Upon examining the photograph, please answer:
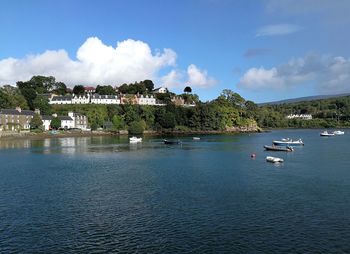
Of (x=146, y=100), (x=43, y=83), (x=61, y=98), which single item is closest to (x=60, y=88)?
(x=43, y=83)

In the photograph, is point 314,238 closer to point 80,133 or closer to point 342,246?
point 342,246

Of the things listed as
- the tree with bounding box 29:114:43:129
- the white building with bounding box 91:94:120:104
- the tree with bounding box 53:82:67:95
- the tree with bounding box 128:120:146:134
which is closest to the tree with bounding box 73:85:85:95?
the tree with bounding box 53:82:67:95

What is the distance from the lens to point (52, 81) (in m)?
162

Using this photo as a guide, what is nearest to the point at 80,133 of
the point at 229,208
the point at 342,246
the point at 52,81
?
the point at 52,81

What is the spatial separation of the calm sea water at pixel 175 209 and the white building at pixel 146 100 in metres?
110

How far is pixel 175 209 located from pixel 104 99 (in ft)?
420

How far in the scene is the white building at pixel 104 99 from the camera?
5778 inches

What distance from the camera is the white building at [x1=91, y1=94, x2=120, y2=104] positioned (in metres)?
147

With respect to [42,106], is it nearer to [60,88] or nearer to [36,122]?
[36,122]

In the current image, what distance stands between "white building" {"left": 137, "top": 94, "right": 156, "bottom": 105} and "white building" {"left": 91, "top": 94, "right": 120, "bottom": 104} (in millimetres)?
8733

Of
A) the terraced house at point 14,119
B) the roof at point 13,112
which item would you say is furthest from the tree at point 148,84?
the terraced house at point 14,119

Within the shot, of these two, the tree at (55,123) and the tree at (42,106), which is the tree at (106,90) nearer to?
the tree at (42,106)

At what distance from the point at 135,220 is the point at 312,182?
18.3m

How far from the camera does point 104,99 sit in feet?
484
